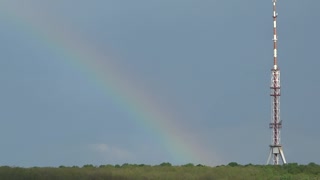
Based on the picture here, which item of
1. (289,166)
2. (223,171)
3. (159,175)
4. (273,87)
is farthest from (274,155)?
(159,175)

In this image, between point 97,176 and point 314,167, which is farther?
point 314,167

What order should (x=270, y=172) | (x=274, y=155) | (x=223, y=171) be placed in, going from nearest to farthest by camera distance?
(x=223, y=171) → (x=270, y=172) → (x=274, y=155)

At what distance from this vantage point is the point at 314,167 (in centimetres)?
7331

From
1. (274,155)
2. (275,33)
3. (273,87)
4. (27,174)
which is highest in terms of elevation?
(275,33)

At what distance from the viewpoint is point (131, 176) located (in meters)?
49.5

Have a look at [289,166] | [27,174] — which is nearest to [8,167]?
[27,174]

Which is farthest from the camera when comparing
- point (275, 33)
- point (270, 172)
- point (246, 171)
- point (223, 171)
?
point (275, 33)

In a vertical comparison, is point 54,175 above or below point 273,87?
below

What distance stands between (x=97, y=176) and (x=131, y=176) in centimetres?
459

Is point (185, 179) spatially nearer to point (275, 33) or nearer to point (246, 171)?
point (246, 171)

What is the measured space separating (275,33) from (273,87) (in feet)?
29.2

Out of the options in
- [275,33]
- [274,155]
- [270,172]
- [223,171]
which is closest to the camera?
[223,171]

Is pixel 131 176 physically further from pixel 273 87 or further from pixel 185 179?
pixel 273 87

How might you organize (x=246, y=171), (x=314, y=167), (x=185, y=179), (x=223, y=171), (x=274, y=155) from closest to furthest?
(x=185, y=179) → (x=223, y=171) → (x=246, y=171) → (x=314, y=167) → (x=274, y=155)
